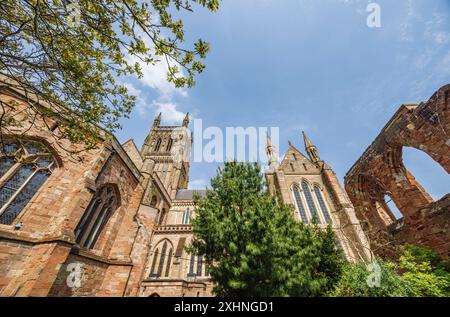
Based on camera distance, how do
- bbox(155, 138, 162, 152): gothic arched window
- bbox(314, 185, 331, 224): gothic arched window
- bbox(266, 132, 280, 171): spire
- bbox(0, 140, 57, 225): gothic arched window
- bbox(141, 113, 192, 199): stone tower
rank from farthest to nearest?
bbox(155, 138, 162, 152): gothic arched window < bbox(141, 113, 192, 199): stone tower < bbox(266, 132, 280, 171): spire < bbox(314, 185, 331, 224): gothic arched window < bbox(0, 140, 57, 225): gothic arched window

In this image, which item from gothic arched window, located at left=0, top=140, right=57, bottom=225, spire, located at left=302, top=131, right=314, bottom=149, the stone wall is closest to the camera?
the stone wall

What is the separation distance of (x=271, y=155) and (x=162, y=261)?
16393mm

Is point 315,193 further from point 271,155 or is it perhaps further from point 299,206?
point 271,155

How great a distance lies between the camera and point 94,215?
10891 millimetres

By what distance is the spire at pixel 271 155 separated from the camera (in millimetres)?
20434

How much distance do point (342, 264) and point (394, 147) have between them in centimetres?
753

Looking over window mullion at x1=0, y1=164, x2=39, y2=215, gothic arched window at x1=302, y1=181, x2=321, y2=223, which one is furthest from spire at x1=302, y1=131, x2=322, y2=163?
window mullion at x1=0, y1=164, x2=39, y2=215

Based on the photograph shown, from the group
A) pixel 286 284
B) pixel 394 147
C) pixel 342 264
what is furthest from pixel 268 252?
pixel 394 147

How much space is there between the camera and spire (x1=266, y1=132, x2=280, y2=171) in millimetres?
20434

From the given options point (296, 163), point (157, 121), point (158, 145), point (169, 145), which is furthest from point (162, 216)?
point (157, 121)

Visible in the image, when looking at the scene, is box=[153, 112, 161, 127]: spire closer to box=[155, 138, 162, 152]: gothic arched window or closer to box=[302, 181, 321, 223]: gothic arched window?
box=[155, 138, 162, 152]: gothic arched window

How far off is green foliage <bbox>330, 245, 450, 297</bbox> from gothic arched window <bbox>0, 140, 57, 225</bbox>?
44.8ft

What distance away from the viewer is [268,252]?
6316 millimetres

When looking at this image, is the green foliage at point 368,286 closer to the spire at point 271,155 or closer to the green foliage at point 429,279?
the green foliage at point 429,279
